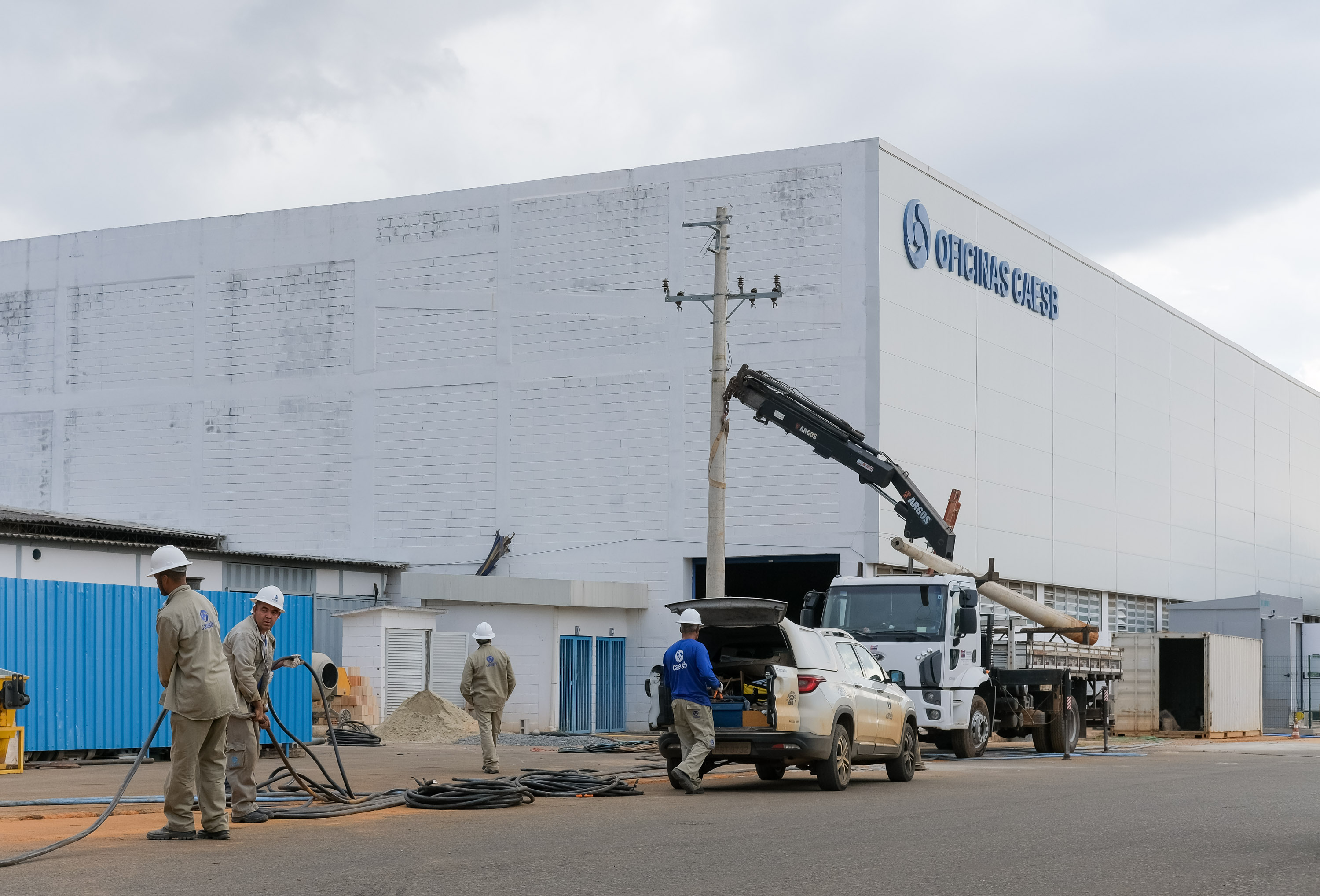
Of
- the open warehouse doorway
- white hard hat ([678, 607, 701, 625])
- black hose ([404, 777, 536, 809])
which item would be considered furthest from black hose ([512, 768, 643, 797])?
the open warehouse doorway

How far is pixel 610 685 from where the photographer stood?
128ft

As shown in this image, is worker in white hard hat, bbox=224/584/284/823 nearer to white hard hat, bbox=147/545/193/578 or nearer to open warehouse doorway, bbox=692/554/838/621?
white hard hat, bbox=147/545/193/578

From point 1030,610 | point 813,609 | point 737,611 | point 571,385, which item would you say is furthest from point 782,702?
point 571,385

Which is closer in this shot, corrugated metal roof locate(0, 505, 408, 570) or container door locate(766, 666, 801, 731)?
container door locate(766, 666, 801, 731)

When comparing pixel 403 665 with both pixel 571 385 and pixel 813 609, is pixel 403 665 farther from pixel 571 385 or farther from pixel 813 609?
pixel 813 609

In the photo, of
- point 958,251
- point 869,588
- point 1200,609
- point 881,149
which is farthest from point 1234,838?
point 1200,609

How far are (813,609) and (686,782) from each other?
9.31 m

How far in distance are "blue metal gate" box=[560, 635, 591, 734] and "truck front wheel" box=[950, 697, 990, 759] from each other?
12.5 m

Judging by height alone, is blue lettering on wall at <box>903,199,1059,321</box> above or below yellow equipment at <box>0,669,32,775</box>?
above

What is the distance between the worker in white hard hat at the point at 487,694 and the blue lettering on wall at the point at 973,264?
24.0m

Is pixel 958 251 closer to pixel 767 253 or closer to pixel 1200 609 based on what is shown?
pixel 767 253

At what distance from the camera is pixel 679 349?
40531 millimetres

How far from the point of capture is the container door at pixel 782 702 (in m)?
17.0

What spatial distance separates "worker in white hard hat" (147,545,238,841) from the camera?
38.0 feet
